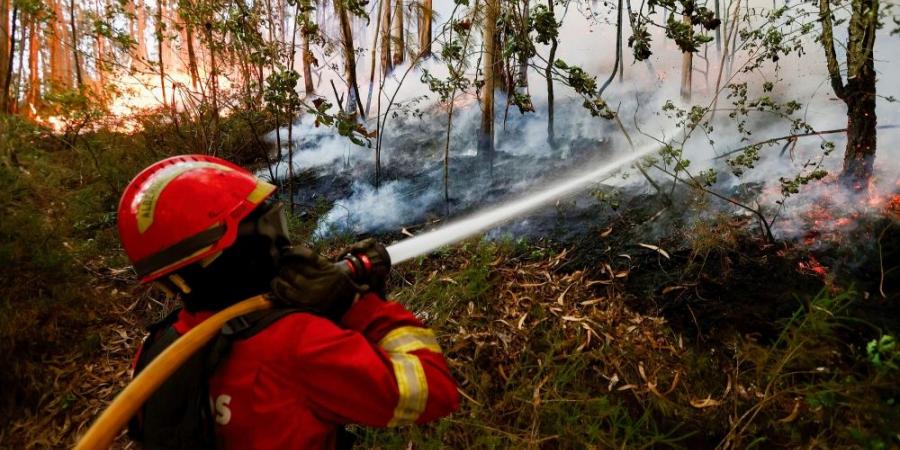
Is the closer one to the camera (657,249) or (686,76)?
(657,249)

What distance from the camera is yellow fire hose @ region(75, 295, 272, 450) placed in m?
1.10

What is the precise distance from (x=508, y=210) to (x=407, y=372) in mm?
3688

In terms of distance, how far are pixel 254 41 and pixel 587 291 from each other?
14.7ft

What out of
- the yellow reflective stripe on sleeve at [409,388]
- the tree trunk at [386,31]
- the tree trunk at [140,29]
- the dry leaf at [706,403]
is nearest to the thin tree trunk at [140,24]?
the tree trunk at [140,29]

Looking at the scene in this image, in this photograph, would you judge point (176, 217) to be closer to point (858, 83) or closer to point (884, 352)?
point (884, 352)

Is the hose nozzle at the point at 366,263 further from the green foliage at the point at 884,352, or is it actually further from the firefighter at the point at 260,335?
the green foliage at the point at 884,352

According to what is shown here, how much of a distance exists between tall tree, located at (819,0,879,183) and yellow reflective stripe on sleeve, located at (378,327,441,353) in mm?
3727

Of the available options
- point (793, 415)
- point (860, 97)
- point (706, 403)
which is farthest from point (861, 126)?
point (706, 403)

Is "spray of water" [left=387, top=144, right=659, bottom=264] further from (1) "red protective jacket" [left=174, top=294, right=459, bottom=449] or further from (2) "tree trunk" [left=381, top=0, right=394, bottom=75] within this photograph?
(2) "tree trunk" [left=381, top=0, right=394, bottom=75]

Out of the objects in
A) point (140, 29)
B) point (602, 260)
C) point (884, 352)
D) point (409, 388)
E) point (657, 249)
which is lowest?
point (884, 352)

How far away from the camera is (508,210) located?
4.92 m

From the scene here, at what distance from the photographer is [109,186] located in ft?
19.6

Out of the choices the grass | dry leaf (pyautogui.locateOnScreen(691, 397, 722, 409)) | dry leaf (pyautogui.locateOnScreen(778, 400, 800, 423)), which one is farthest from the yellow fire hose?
dry leaf (pyautogui.locateOnScreen(778, 400, 800, 423))

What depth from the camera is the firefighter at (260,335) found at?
1.29m
